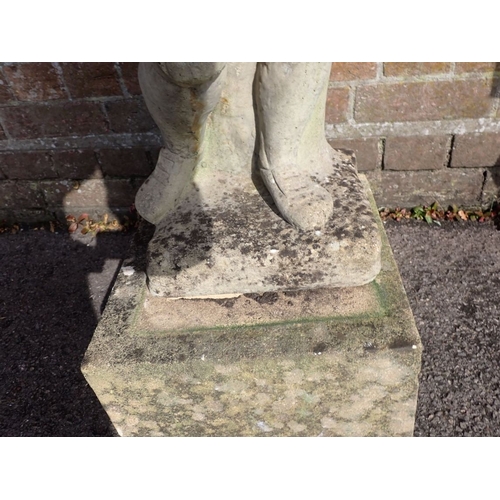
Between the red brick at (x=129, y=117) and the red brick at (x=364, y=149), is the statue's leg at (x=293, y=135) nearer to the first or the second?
the red brick at (x=364, y=149)

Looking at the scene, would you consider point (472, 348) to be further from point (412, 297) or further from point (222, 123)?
point (222, 123)

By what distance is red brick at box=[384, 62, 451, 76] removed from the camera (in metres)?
1.75

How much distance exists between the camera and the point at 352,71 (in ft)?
5.86

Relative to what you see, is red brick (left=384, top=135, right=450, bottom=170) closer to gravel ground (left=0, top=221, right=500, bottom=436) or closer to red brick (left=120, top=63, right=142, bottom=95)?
gravel ground (left=0, top=221, right=500, bottom=436)

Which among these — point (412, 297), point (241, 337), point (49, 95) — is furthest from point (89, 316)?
point (412, 297)

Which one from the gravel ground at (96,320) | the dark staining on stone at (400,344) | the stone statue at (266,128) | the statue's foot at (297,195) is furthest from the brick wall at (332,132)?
the dark staining on stone at (400,344)

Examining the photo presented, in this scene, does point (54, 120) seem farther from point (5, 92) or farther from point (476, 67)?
point (476, 67)

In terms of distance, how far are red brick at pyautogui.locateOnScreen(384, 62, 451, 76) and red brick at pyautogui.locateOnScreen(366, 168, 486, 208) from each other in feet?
1.40

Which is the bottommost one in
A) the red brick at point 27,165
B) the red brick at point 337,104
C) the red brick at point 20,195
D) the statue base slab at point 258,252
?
the red brick at point 20,195

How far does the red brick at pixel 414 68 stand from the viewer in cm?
175

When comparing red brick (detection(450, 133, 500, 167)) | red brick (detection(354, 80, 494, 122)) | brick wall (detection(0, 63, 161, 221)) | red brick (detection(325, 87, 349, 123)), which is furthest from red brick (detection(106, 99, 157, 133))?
red brick (detection(450, 133, 500, 167))

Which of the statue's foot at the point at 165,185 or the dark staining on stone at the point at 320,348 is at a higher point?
the statue's foot at the point at 165,185

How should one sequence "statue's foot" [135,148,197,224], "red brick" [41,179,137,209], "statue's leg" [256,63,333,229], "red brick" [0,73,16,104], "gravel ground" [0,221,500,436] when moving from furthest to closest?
"red brick" [41,179,137,209]
"red brick" [0,73,16,104]
"gravel ground" [0,221,500,436]
"statue's foot" [135,148,197,224]
"statue's leg" [256,63,333,229]

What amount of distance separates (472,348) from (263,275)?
0.90m
